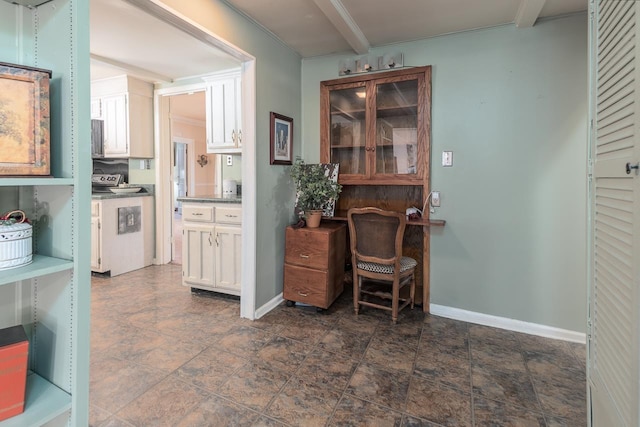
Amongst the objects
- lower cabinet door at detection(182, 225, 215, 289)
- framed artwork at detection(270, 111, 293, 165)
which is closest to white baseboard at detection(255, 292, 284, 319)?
lower cabinet door at detection(182, 225, 215, 289)

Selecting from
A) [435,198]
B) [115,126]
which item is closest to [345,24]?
[435,198]

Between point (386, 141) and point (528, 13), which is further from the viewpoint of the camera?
point (386, 141)

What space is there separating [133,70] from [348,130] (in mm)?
2574

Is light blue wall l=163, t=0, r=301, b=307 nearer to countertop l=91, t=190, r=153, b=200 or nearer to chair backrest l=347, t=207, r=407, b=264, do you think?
chair backrest l=347, t=207, r=407, b=264

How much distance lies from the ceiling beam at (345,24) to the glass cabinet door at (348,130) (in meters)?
0.37

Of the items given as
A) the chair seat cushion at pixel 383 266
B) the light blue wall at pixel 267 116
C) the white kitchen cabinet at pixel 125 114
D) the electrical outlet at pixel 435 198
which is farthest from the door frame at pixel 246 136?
the white kitchen cabinet at pixel 125 114

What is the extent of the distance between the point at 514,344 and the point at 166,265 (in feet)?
13.1

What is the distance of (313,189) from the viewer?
2859 mm

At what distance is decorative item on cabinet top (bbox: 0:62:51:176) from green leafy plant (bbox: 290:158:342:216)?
203 centimetres

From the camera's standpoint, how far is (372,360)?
81.7 inches

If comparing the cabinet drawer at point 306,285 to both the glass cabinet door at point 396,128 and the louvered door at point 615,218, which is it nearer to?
the glass cabinet door at point 396,128

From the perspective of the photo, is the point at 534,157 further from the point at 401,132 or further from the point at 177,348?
the point at 177,348

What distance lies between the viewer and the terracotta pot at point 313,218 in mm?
2910

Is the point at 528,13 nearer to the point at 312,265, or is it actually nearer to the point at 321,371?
the point at 312,265
